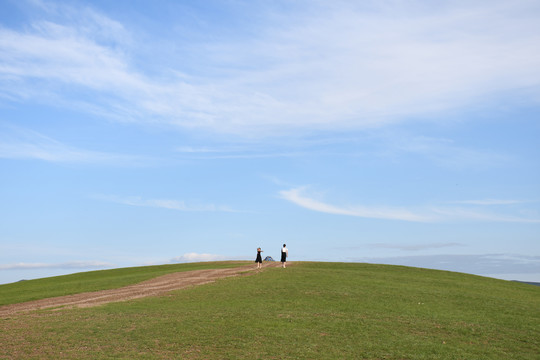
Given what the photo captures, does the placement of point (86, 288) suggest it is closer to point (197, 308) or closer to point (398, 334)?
point (197, 308)

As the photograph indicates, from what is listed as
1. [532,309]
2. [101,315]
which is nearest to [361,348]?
[101,315]

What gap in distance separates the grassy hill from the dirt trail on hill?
3077mm

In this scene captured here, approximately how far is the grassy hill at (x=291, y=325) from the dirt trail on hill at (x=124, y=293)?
308 cm

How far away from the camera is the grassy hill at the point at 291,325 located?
2123 centimetres

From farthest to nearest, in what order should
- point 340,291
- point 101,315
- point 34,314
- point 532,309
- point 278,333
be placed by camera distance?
point 340,291
point 532,309
point 34,314
point 101,315
point 278,333

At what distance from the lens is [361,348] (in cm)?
2147

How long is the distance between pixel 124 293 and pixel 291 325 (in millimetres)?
20518

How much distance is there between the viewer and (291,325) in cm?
2522

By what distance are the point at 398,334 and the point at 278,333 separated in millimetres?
6471

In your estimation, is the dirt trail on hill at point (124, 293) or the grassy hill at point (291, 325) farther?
the dirt trail on hill at point (124, 293)

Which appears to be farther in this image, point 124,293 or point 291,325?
point 124,293

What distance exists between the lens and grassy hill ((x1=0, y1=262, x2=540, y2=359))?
21234 millimetres

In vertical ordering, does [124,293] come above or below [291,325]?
above

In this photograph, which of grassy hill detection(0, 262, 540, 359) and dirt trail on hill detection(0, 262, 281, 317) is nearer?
grassy hill detection(0, 262, 540, 359)
